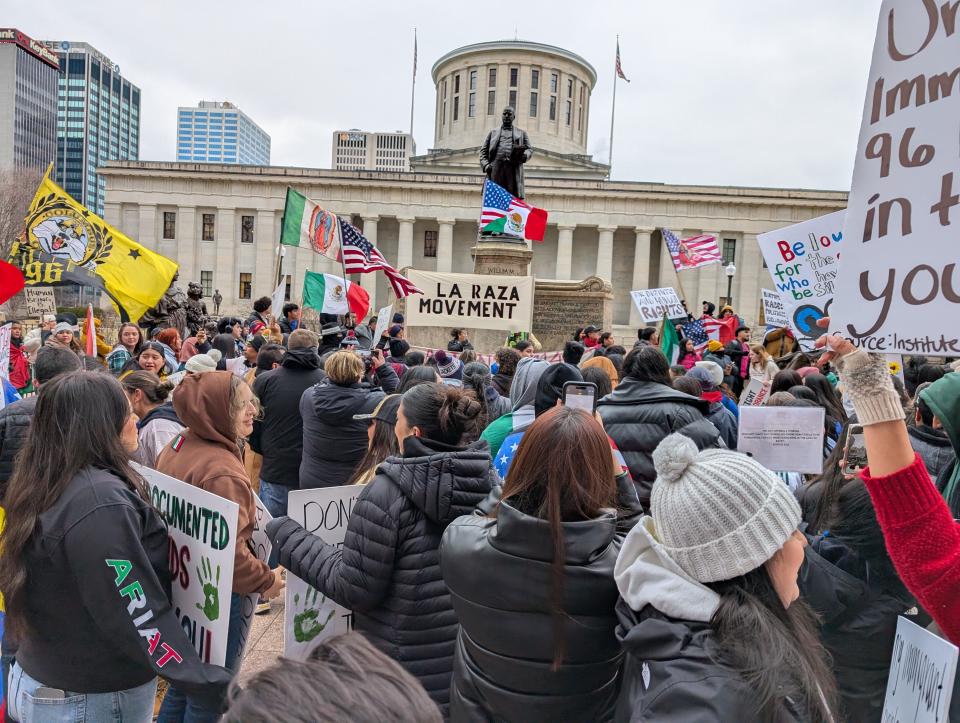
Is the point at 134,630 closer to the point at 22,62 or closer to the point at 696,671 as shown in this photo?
the point at 696,671

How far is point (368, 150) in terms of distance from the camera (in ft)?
570

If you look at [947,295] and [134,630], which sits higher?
[947,295]

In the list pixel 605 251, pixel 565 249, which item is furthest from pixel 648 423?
pixel 605 251

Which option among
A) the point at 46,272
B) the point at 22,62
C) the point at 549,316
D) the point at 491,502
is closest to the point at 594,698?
the point at 491,502

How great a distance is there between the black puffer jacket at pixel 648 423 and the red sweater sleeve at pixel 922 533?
2.40 metres

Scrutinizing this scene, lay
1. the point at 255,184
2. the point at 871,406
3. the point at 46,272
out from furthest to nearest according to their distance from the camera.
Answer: the point at 255,184 < the point at 46,272 < the point at 871,406

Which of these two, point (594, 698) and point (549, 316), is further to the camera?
point (549, 316)

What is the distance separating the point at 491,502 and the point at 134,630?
3.95ft

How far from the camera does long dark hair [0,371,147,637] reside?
2336 mm

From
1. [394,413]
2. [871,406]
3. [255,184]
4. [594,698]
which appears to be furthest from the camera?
[255,184]

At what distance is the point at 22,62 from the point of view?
92.9 m

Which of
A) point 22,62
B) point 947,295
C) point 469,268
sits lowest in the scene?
point 947,295

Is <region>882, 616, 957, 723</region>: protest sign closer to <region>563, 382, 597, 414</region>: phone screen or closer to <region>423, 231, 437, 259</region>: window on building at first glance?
<region>563, 382, 597, 414</region>: phone screen

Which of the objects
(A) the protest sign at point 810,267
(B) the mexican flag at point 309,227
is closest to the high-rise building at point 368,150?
(B) the mexican flag at point 309,227
